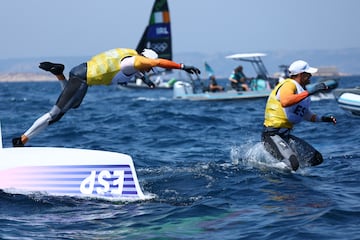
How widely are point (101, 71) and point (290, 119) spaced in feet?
8.12

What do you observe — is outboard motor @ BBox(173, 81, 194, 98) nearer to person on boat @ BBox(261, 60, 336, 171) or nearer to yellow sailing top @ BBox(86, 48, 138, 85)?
person on boat @ BBox(261, 60, 336, 171)

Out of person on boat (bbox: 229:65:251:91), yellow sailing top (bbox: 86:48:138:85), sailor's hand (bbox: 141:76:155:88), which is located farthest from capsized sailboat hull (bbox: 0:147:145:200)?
person on boat (bbox: 229:65:251:91)

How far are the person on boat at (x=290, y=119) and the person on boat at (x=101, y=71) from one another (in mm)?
1563

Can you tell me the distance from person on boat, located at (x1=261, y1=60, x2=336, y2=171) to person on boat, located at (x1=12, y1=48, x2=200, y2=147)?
1.56 meters

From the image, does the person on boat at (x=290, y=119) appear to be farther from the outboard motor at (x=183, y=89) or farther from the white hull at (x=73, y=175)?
the outboard motor at (x=183, y=89)

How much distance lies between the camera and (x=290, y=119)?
26.7ft

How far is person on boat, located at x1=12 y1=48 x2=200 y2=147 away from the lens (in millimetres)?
7016

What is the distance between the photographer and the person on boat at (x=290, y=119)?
7.92 meters

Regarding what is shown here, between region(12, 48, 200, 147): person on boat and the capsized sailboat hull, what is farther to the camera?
region(12, 48, 200, 147): person on boat

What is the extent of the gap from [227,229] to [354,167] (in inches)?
142

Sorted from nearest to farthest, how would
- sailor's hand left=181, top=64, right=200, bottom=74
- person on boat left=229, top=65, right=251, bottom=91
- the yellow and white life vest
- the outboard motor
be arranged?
sailor's hand left=181, top=64, right=200, bottom=74 < the yellow and white life vest < person on boat left=229, top=65, right=251, bottom=91 < the outboard motor

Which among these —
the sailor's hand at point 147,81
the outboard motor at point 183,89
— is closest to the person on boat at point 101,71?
the sailor's hand at point 147,81

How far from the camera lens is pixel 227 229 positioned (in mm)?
5426

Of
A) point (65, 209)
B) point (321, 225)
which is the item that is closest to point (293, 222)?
point (321, 225)
